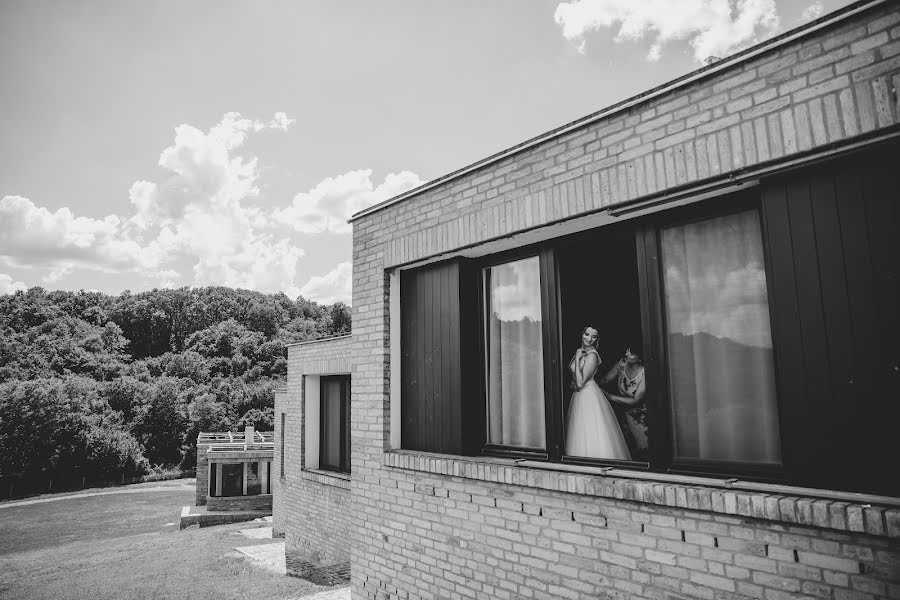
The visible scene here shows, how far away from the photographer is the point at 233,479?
23453 millimetres

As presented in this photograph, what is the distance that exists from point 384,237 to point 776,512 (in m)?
4.23

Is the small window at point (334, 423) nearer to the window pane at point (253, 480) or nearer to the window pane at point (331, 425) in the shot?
the window pane at point (331, 425)

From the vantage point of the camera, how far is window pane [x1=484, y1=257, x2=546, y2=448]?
173 inches

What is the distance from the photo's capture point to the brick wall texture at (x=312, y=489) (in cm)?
985

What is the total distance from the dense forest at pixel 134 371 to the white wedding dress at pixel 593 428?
40903mm

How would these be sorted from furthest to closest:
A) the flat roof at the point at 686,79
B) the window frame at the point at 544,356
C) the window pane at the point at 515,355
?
the window pane at the point at 515,355 → the window frame at the point at 544,356 → the flat roof at the point at 686,79

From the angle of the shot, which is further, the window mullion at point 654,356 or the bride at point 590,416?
the bride at point 590,416

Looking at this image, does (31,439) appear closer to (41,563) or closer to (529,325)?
(41,563)

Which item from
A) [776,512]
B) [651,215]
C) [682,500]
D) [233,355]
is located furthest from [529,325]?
[233,355]

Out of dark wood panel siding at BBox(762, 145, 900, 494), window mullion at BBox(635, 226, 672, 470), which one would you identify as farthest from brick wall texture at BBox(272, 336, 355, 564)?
dark wood panel siding at BBox(762, 145, 900, 494)

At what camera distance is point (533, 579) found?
3.87 meters

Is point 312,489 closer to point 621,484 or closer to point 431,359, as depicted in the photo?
point 431,359

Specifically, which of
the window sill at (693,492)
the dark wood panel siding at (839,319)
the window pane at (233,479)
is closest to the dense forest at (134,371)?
the window pane at (233,479)

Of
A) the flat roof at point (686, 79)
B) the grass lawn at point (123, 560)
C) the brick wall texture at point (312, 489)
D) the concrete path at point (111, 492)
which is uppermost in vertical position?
the flat roof at point (686, 79)
